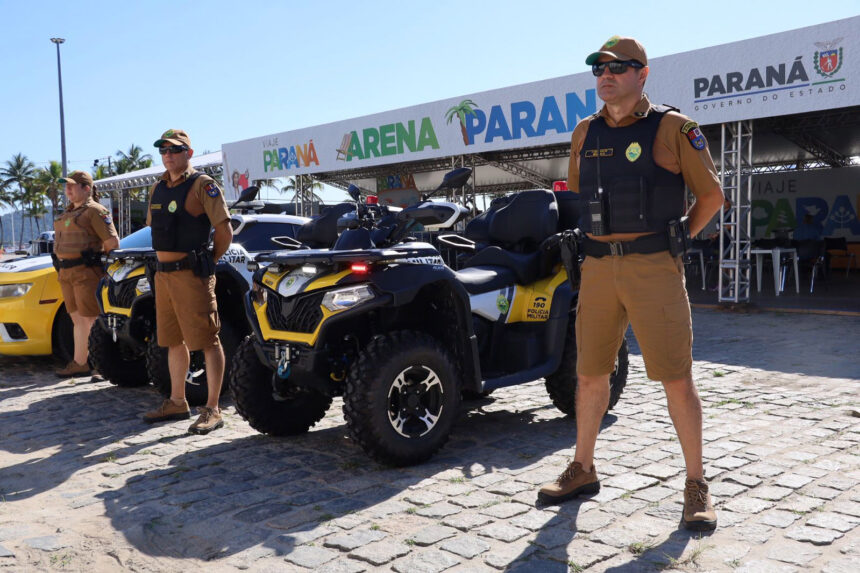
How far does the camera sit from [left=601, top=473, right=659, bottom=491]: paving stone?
3.94 m

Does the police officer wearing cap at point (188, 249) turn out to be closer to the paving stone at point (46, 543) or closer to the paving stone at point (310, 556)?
the paving stone at point (46, 543)

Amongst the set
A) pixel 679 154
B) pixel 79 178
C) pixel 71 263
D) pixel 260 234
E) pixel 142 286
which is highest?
pixel 79 178

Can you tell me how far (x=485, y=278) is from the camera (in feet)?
16.3

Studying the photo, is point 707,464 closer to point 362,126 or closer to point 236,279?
point 236,279

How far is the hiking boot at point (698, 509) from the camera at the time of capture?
3.32 meters

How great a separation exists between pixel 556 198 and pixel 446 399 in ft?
6.03

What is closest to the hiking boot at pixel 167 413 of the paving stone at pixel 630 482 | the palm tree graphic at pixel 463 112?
the paving stone at pixel 630 482

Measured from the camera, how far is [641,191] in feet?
11.1

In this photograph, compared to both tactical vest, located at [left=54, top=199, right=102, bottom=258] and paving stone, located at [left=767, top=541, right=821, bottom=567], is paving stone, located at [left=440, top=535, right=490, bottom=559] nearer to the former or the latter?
paving stone, located at [left=767, top=541, right=821, bottom=567]

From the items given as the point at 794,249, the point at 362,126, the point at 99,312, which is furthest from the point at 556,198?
the point at 362,126

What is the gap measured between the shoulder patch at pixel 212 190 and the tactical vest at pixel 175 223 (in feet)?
0.42

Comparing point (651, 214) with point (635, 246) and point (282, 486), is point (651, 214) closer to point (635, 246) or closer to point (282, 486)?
point (635, 246)

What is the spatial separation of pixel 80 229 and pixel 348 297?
4.19 m

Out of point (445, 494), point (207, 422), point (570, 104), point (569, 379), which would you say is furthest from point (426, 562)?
point (570, 104)
